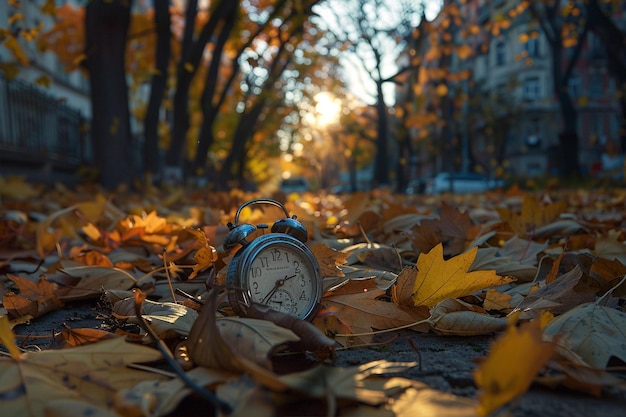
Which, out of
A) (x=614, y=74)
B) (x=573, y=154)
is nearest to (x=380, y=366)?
(x=614, y=74)

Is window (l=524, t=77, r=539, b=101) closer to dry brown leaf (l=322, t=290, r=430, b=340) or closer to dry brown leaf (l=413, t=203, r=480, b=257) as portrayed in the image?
dry brown leaf (l=413, t=203, r=480, b=257)

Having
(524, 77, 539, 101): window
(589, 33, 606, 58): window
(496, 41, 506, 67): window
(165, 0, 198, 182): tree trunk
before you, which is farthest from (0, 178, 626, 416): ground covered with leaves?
(589, 33, 606, 58): window

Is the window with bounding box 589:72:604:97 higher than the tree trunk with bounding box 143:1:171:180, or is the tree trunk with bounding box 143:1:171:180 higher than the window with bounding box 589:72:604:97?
the window with bounding box 589:72:604:97

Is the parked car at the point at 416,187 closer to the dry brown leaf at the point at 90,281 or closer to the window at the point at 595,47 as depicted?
the window at the point at 595,47

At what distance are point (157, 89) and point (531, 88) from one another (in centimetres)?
4287

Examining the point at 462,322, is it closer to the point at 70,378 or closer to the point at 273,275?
the point at 273,275

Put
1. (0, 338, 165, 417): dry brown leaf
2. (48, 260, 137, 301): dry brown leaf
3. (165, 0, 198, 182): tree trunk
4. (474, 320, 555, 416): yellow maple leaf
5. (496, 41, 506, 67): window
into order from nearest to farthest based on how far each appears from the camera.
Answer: (474, 320, 555, 416): yellow maple leaf < (0, 338, 165, 417): dry brown leaf < (48, 260, 137, 301): dry brown leaf < (165, 0, 198, 182): tree trunk < (496, 41, 506, 67): window

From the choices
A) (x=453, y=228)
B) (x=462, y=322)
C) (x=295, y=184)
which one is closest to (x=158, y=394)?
(x=462, y=322)

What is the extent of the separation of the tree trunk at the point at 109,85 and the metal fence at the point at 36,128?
1.36 m

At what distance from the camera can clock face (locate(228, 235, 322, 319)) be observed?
1309mm

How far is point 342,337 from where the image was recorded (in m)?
1.34

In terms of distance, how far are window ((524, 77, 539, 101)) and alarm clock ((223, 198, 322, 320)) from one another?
49313 millimetres

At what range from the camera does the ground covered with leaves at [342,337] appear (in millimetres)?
866

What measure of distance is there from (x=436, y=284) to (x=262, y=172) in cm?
6219
